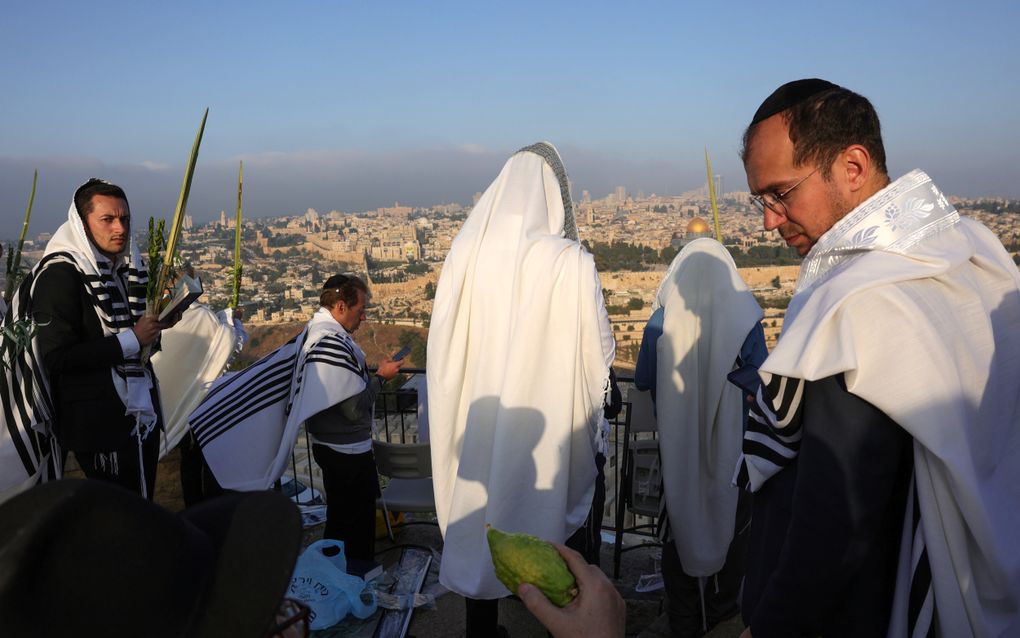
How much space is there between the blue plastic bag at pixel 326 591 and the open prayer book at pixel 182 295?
151 centimetres

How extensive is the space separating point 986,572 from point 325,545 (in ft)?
10.0

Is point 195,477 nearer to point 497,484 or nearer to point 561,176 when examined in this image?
point 497,484

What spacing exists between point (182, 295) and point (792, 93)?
3507mm

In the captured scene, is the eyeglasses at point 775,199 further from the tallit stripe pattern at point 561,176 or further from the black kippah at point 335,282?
the black kippah at point 335,282

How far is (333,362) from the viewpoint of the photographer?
3836mm

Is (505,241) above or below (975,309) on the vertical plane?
above

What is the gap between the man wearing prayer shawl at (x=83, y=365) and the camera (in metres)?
3.17

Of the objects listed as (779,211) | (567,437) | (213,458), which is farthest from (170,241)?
(779,211)

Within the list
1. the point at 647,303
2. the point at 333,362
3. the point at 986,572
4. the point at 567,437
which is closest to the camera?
the point at 986,572

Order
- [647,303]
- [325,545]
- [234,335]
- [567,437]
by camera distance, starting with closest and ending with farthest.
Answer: [567,437] → [325,545] → [234,335] → [647,303]

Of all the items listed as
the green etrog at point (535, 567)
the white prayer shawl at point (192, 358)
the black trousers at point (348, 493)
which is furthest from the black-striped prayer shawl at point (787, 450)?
the white prayer shawl at point (192, 358)

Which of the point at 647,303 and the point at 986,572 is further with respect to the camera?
the point at 647,303

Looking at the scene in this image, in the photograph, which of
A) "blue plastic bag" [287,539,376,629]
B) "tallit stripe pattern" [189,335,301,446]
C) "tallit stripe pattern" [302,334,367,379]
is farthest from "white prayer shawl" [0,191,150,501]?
"blue plastic bag" [287,539,376,629]

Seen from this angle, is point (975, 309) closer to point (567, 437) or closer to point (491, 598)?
point (567, 437)
